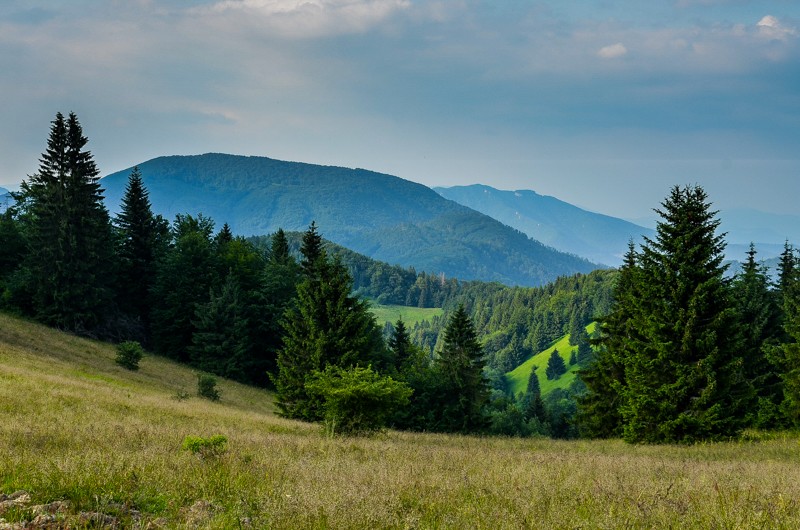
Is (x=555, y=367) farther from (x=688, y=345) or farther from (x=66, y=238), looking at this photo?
(x=688, y=345)

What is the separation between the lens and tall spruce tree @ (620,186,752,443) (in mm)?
21844

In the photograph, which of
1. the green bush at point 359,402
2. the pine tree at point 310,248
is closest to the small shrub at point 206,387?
the green bush at point 359,402

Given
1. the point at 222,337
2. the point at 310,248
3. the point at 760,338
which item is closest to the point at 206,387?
the point at 310,248

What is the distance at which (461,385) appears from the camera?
1735 inches

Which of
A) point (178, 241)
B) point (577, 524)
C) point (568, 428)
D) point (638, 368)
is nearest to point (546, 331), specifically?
point (568, 428)

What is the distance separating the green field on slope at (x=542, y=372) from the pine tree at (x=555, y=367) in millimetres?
1461

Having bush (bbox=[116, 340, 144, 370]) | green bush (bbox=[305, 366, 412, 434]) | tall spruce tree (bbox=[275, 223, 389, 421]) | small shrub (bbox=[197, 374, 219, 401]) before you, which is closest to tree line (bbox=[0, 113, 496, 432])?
tall spruce tree (bbox=[275, 223, 389, 421])

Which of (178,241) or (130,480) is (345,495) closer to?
(130,480)

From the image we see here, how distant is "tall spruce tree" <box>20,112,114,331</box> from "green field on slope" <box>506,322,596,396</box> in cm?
12805

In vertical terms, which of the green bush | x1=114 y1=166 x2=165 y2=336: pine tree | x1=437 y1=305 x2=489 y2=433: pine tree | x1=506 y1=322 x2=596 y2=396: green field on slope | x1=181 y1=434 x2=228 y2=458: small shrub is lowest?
x1=506 y1=322 x2=596 y2=396: green field on slope

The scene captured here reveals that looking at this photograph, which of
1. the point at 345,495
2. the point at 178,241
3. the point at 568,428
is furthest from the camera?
the point at 568,428

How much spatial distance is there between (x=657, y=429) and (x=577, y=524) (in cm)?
2043

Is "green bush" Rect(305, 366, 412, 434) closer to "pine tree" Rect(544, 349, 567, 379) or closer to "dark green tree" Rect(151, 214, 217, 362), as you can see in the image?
"dark green tree" Rect(151, 214, 217, 362)

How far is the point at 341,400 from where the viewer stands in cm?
1672
